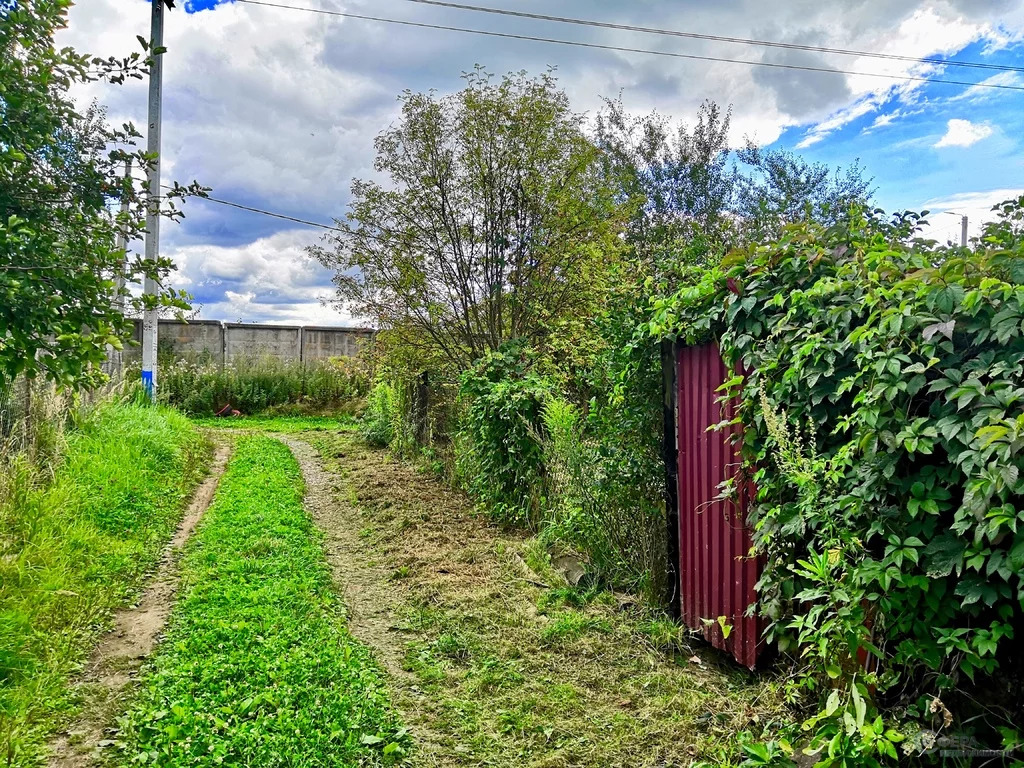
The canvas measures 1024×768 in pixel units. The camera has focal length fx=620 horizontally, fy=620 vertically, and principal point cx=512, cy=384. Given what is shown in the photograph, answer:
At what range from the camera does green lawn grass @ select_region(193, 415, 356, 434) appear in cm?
1310

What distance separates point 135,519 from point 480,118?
5914 millimetres

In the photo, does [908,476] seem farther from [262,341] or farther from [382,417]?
[262,341]

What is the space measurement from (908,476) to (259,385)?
15.6m

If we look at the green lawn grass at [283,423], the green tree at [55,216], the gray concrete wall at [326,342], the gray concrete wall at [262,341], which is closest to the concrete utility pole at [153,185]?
the green lawn grass at [283,423]

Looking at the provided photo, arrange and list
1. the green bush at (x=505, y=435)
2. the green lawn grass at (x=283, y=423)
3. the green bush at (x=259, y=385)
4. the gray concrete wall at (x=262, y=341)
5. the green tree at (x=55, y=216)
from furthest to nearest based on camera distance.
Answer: the gray concrete wall at (x=262, y=341), the green bush at (x=259, y=385), the green lawn grass at (x=283, y=423), the green bush at (x=505, y=435), the green tree at (x=55, y=216)

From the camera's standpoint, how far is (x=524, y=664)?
342 centimetres

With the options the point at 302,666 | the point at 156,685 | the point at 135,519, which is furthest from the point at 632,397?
the point at 135,519

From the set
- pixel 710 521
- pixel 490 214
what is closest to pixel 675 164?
pixel 490 214

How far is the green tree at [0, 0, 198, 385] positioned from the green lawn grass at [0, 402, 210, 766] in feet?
4.82

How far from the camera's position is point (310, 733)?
2.69 meters

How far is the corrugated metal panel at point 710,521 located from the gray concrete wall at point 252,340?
13553 millimetres

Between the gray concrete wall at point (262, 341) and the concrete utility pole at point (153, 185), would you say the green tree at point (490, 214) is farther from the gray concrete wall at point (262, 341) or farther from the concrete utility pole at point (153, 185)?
the gray concrete wall at point (262, 341)

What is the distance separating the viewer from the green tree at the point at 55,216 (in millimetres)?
2590

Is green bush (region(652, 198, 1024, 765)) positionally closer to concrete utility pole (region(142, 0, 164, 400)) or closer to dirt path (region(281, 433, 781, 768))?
dirt path (region(281, 433, 781, 768))
